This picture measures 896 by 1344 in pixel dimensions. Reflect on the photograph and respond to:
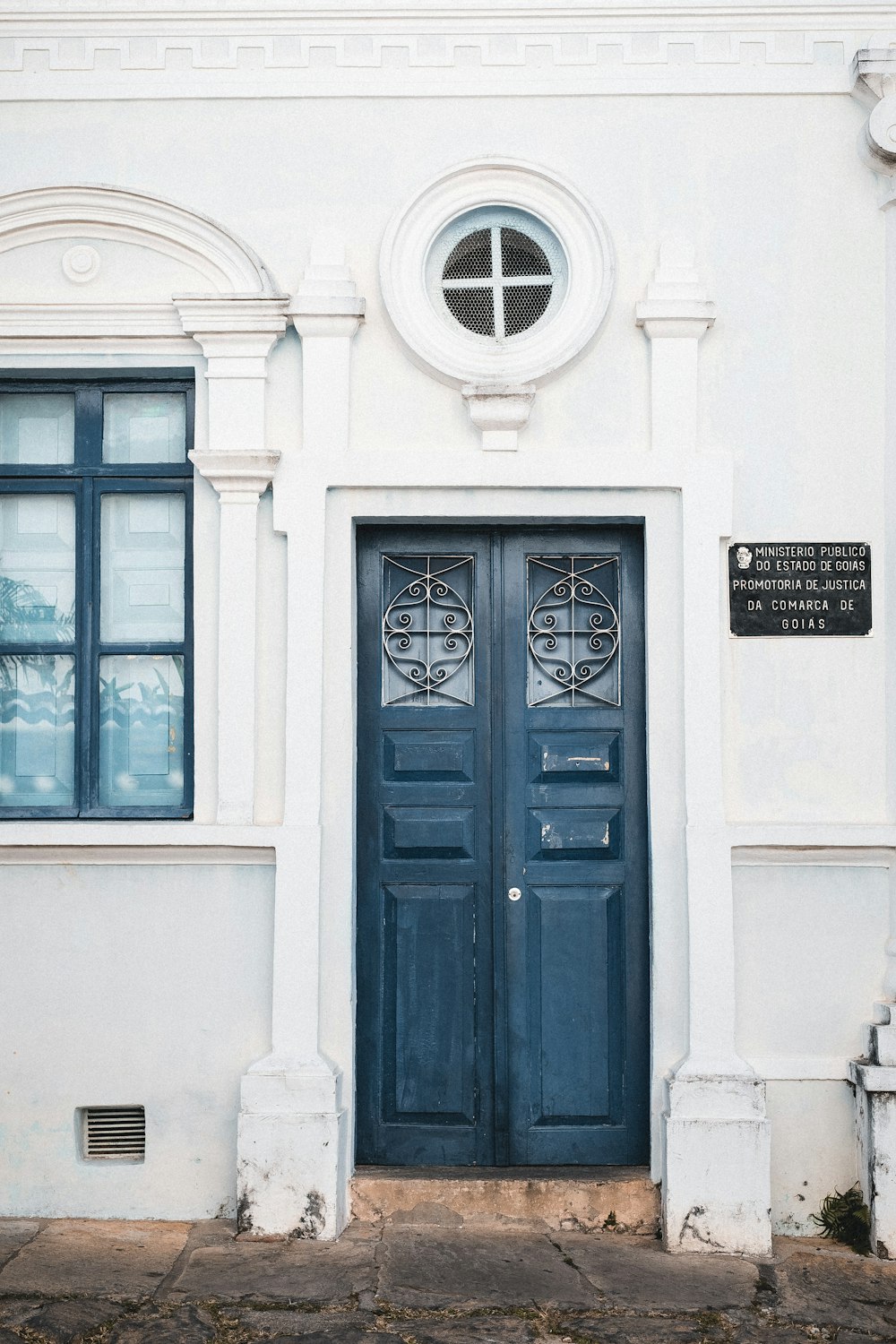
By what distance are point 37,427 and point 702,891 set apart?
3.47 m

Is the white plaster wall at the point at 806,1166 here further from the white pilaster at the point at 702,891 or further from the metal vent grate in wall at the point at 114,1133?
the metal vent grate in wall at the point at 114,1133

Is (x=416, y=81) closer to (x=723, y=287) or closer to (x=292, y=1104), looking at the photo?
(x=723, y=287)

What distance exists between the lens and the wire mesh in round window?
531 cm

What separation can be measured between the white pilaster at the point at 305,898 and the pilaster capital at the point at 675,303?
1197 mm

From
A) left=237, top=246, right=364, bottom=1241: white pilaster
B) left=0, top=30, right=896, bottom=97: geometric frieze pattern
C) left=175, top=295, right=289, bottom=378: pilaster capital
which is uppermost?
left=0, top=30, right=896, bottom=97: geometric frieze pattern

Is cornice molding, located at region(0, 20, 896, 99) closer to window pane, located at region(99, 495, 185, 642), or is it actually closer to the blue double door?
window pane, located at region(99, 495, 185, 642)

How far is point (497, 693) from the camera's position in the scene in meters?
5.34

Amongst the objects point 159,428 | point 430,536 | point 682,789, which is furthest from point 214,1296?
point 159,428

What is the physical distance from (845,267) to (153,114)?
2.98 meters

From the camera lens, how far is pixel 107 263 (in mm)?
5309

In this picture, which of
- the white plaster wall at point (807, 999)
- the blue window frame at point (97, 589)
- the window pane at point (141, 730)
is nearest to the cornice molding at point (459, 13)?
the blue window frame at point (97, 589)

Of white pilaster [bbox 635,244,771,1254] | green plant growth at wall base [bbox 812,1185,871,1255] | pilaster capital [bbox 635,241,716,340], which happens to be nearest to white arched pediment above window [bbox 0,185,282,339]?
pilaster capital [bbox 635,241,716,340]

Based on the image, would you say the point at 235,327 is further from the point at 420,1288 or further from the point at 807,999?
the point at 420,1288

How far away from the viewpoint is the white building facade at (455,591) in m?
5.12
